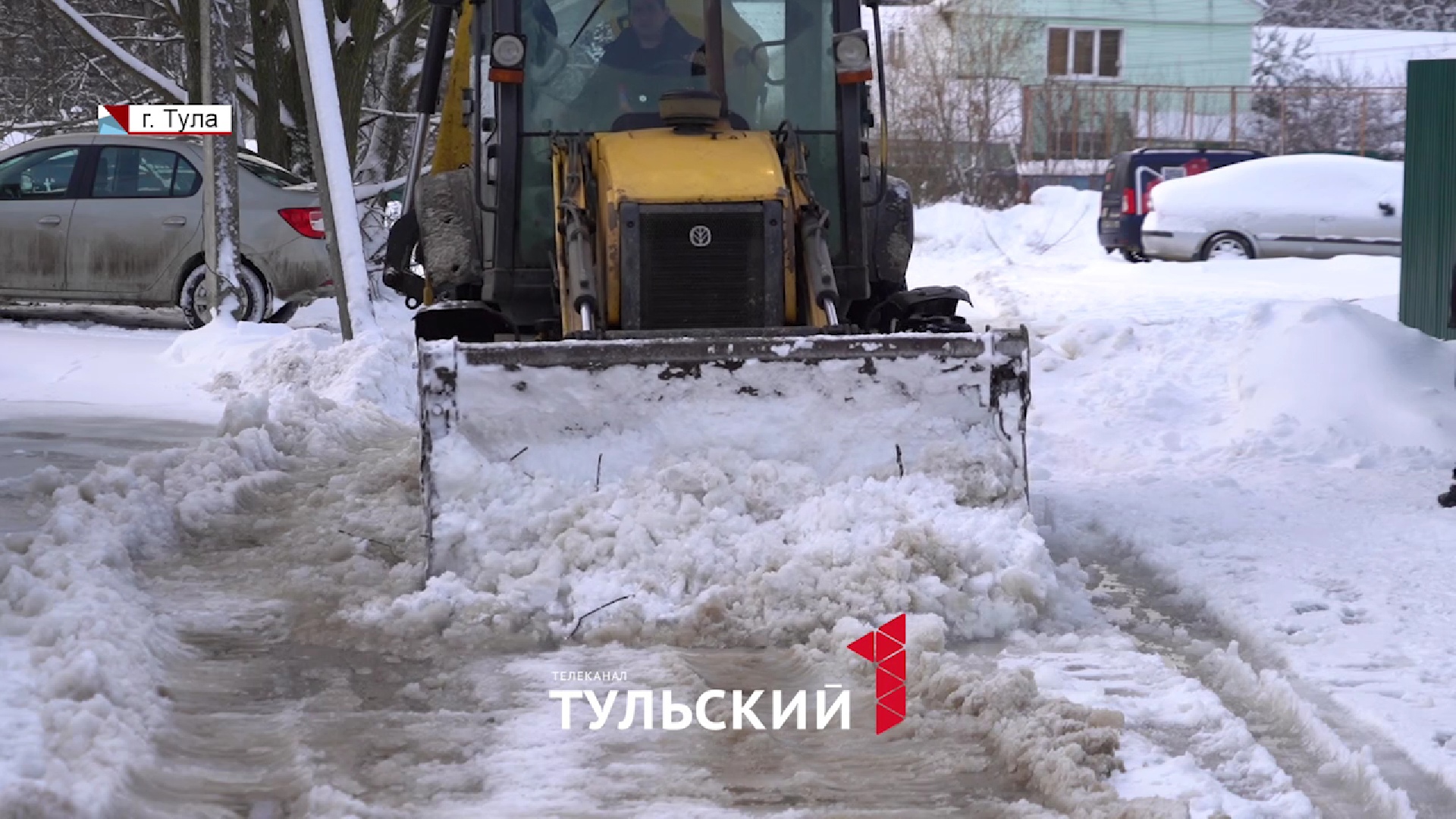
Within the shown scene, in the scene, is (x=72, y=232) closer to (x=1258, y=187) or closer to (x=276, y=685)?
(x=276, y=685)

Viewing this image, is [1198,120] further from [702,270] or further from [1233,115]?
[702,270]

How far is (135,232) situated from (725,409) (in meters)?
10.3

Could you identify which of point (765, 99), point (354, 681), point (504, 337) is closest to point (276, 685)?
point (354, 681)

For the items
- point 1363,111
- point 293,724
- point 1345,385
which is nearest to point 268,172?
point 1345,385

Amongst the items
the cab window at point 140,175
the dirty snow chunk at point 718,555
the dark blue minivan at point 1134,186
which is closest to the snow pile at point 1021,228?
the dark blue minivan at point 1134,186

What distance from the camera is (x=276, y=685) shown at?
518 cm

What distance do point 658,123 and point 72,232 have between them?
936cm

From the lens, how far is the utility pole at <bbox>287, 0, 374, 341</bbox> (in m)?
12.7

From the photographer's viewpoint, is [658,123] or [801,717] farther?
[658,123]

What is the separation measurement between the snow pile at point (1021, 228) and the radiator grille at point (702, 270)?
1973 cm

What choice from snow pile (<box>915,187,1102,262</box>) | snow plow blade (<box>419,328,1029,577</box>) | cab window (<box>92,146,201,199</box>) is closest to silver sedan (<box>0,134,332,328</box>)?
Result: cab window (<box>92,146,201,199</box>)

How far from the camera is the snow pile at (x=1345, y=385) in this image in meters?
8.96

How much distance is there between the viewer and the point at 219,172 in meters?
14.4

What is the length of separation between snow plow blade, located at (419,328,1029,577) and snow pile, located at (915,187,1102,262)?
2017 centimetres
